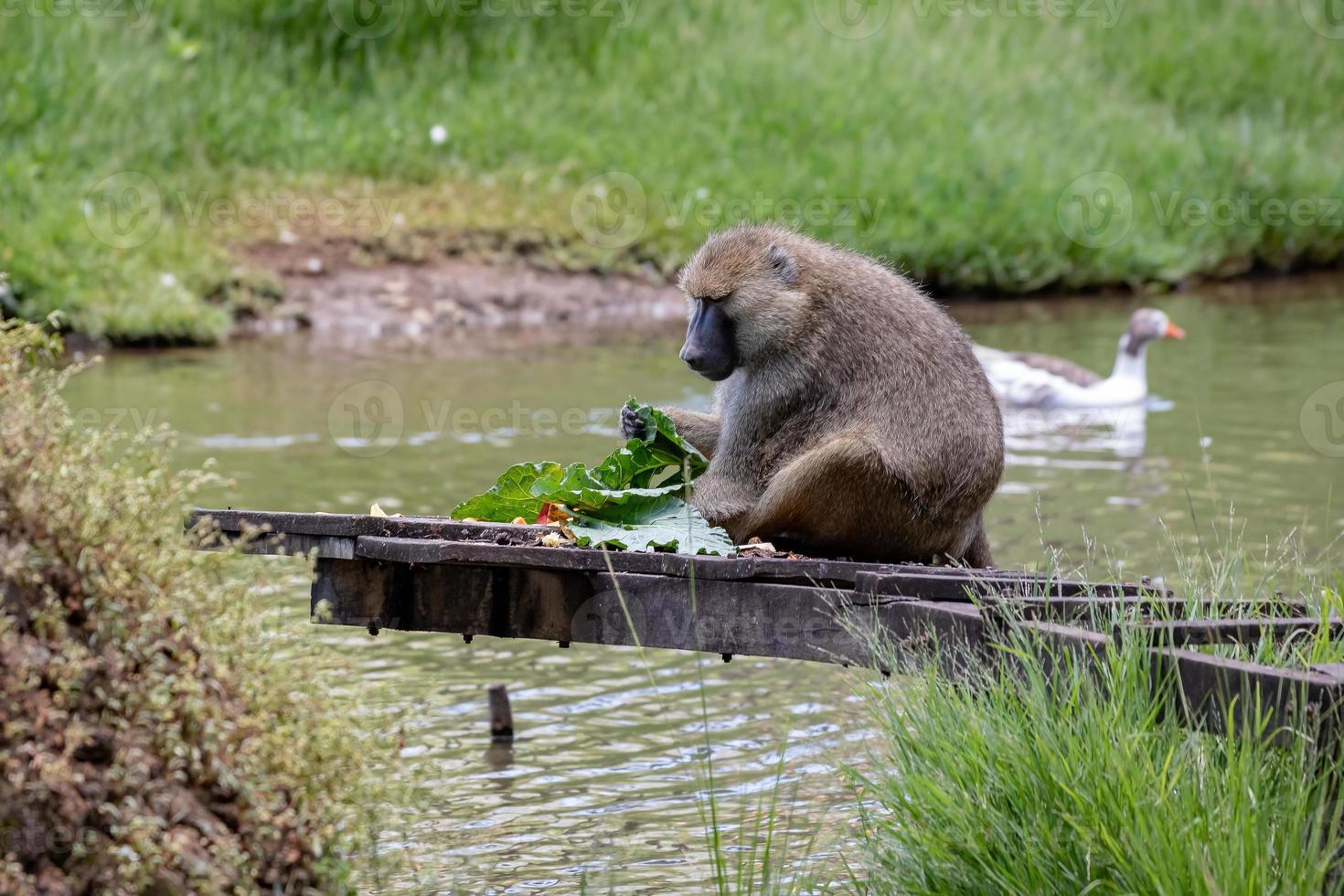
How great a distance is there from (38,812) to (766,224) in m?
3.70

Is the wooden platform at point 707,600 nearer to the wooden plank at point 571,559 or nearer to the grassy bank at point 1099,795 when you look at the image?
the wooden plank at point 571,559

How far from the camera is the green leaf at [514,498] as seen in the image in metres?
5.96

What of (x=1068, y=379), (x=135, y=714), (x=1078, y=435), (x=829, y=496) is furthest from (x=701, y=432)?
(x=1068, y=379)

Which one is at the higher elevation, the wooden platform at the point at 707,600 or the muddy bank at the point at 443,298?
the muddy bank at the point at 443,298

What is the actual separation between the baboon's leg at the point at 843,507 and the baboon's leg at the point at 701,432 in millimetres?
648

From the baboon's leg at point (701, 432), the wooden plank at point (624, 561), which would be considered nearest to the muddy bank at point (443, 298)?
the baboon's leg at point (701, 432)

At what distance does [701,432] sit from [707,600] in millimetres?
1458

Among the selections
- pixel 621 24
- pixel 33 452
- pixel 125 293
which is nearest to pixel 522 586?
pixel 33 452

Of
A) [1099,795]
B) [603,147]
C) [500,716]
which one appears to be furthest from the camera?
[603,147]

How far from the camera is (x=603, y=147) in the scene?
1958 cm

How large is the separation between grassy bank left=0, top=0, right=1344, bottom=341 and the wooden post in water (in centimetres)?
1006

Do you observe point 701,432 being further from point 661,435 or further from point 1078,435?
point 1078,435

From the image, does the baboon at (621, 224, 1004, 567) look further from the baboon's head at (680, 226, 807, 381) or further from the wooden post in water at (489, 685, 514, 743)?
the wooden post in water at (489, 685, 514, 743)

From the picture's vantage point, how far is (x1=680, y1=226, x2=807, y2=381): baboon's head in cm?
602
